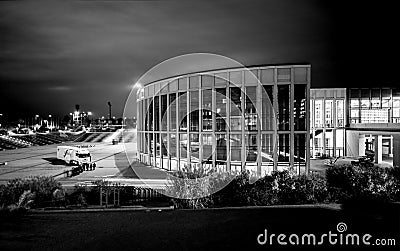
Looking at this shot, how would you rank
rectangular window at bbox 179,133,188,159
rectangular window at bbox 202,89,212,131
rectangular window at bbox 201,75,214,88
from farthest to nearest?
rectangular window at bbox 179,133,188,159 < rectangular window at bbox 202,89,212,131 < rectangular window at bbox 201,75,214,88

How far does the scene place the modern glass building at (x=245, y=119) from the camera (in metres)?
23.1

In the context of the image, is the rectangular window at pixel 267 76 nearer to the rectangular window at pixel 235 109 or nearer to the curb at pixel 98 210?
the rectangular window at pixel 235 109

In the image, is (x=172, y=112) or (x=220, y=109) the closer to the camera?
(x=220, y=109)

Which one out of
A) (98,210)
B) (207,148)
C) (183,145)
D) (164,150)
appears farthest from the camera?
(164,150)

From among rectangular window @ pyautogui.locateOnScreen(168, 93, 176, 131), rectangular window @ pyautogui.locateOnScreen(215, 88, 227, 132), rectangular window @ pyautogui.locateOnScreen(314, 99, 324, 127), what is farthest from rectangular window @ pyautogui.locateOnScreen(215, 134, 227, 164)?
rectangular window @ pyautogui.locateOnScreen(314, 99, 324, 127)

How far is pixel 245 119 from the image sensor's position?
2412 centimetres

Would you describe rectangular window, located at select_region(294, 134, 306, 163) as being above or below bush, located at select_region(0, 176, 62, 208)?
above

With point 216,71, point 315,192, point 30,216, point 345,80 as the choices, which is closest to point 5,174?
point 30,216

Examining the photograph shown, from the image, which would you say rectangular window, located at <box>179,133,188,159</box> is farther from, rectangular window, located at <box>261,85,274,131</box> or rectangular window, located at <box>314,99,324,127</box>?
rectangular window, located at <box>314,99,324,127</box>

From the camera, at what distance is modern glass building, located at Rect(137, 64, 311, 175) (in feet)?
75.8

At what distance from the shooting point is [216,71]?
25562 mm

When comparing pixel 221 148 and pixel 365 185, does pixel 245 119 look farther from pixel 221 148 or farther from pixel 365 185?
pixel 365 185

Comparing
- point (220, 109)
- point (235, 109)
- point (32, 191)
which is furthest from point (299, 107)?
point (32, 191)

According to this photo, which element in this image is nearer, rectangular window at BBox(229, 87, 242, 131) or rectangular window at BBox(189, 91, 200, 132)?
rectangular window at BBox(229, 87, 242, 131)
